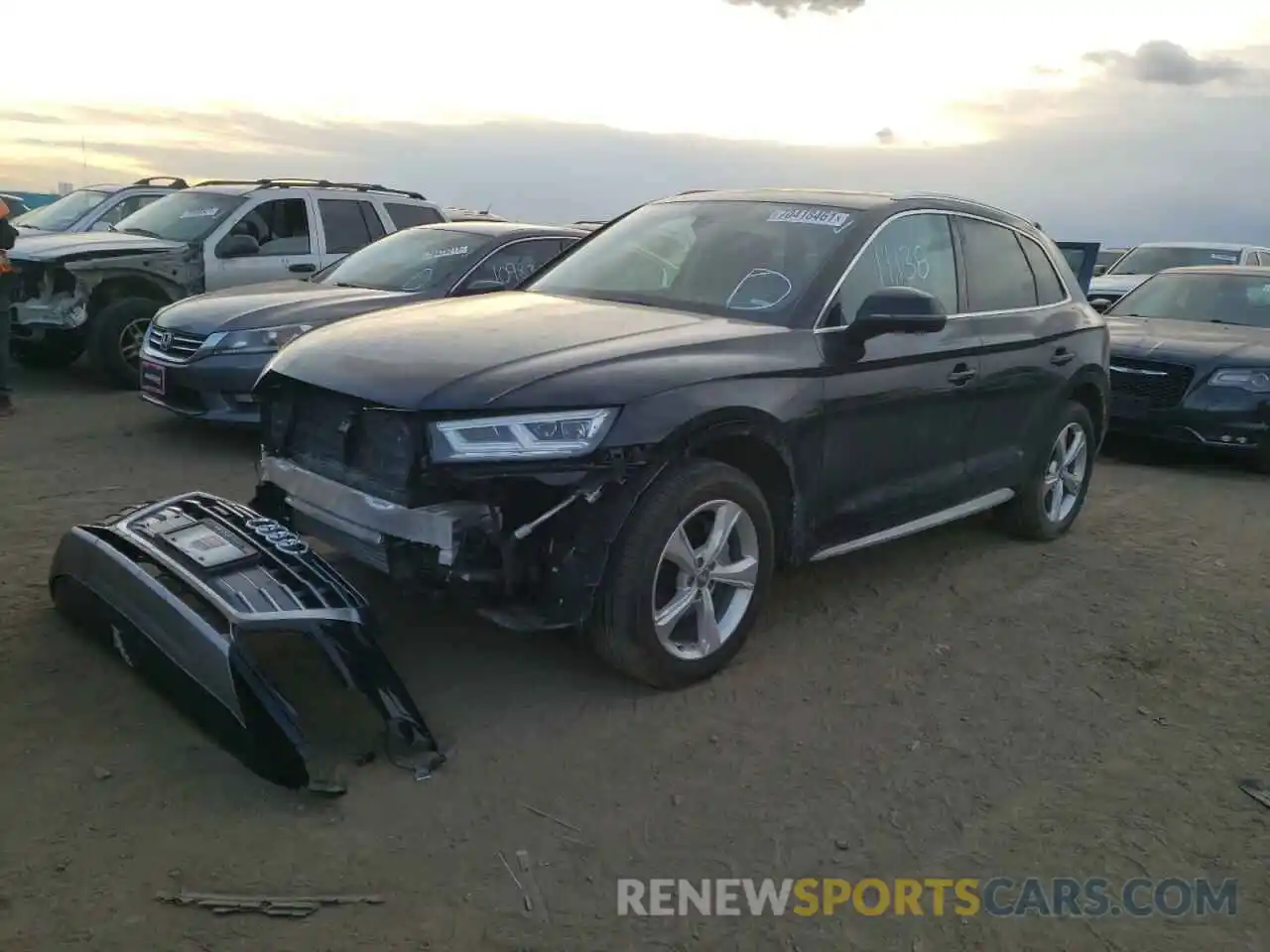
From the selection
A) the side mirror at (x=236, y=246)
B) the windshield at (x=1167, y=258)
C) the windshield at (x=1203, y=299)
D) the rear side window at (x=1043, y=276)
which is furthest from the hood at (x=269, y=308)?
the windshield at (x=1167, y=258)

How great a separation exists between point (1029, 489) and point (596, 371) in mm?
3120

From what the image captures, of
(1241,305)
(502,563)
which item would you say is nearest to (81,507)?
(502,563)

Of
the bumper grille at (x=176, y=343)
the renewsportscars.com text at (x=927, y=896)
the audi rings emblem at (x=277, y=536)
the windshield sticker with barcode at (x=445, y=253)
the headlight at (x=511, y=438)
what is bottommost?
the renewsportscars.com text at (x=927, y=896)

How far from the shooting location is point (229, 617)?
324cm

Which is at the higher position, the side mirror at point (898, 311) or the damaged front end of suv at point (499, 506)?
the side mirror at point (898, 311)

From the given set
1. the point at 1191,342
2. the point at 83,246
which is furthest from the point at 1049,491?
the point at 83,246

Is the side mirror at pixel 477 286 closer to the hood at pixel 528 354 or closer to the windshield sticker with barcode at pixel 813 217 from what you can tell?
the hood at pixel 528 354

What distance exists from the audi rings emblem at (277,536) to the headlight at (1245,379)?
7170mm

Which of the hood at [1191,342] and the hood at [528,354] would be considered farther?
the hood at [1191,342]

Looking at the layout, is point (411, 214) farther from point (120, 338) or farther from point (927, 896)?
point (927, 896)

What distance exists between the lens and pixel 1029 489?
584 centimetres

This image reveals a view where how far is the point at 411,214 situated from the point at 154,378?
4053mm

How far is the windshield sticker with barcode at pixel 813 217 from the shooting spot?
466 cm

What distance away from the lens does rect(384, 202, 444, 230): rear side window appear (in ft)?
34.7
